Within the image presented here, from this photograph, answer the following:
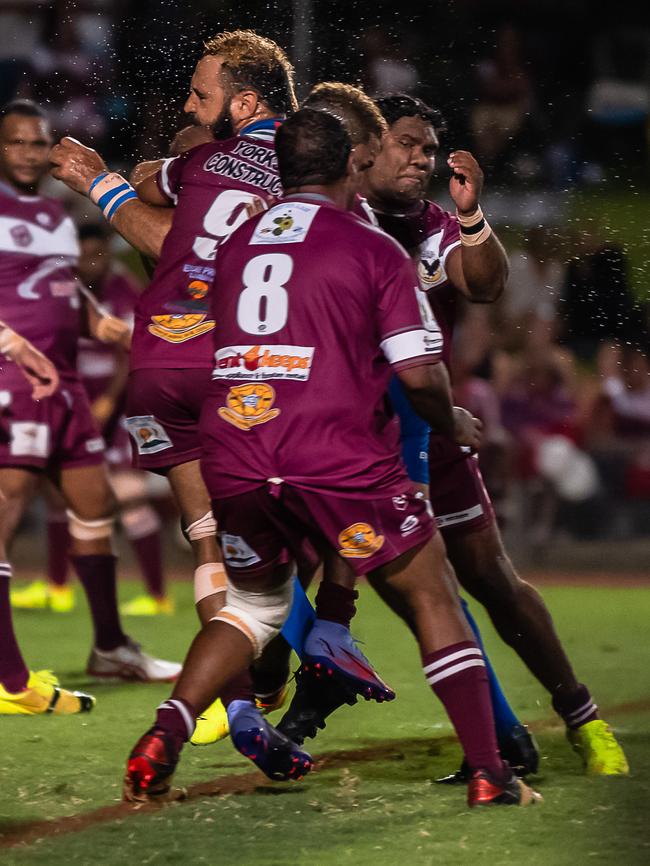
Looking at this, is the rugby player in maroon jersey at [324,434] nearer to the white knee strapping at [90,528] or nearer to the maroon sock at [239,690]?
the maroon sock at [239,690]

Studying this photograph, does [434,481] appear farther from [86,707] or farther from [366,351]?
[86,707]

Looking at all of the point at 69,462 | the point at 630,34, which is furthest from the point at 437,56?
the point at 630,34

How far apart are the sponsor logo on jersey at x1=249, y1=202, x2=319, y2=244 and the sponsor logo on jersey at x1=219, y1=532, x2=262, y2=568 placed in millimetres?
823

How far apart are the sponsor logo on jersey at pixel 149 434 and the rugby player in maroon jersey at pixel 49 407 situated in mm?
1636

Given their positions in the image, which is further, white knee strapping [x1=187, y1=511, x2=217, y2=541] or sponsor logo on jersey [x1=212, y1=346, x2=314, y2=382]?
white knee strapping [x1=187, y1=511, x2=217, y2=541]

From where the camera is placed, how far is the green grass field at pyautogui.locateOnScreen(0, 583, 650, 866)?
3881 mm

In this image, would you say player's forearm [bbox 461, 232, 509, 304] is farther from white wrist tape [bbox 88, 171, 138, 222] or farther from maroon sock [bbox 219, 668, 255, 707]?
maroon sock [bbox 219, 668, 255, 707]

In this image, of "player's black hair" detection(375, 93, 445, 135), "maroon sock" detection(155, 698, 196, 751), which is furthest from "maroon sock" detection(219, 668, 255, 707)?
"player's black hair" detection(375, 93, 445, 135)

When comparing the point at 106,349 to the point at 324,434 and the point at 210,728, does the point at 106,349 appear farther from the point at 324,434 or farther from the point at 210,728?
the point at 324,434

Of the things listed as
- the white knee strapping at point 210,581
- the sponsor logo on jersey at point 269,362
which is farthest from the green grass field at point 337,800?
the sponsor logo on jersey at point 269,362

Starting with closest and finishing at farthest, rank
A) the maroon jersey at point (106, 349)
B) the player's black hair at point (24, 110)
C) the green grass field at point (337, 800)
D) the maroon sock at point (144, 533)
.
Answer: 1. the green grass field at point (337, 800)
2. the player's black hair at point (24, 110)
3. the maroon sock at point (144, 533)
4. the maroon jersey at point (106, 349)

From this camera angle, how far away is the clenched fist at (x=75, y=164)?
5.15m

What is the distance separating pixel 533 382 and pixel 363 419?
8.46m

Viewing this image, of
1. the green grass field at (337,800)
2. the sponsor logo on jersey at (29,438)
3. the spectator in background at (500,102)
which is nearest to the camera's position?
the green grass field at (337,800)
